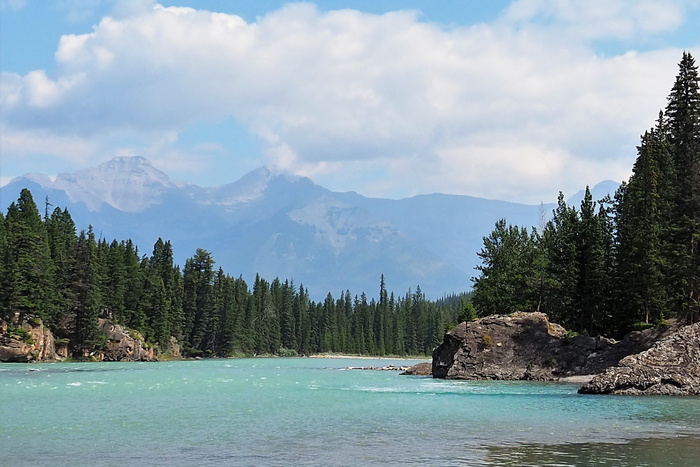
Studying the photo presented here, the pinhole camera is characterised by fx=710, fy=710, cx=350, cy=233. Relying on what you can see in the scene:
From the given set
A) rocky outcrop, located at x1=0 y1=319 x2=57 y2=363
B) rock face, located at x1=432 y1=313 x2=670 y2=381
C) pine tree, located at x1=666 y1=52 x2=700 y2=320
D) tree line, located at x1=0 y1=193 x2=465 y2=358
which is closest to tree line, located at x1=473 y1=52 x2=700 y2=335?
pine tree, located at x1=666 y1=52 x2=700 y2=320

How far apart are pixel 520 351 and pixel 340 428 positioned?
4509 centimetres

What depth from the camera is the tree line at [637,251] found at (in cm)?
6919

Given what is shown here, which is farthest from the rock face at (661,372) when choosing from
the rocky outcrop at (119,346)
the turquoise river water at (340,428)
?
the rocky outcrop at (119,346)

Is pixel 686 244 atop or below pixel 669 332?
atop

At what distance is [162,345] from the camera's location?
152 m

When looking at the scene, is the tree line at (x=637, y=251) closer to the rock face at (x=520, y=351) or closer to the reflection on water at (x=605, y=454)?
the rock face at (x=520, y=351)

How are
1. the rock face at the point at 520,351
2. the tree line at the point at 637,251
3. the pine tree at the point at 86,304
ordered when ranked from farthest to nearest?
the pine tree at the point at 86,304 → the rock face at the point at 520,351 → the tree line at the point at 637,251

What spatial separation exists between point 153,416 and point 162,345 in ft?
386

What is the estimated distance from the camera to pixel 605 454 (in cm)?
2620

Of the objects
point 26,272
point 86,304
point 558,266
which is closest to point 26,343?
point 26,272

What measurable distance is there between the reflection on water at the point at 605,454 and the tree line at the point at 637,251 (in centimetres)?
3996

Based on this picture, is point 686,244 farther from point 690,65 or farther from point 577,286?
point 690,65

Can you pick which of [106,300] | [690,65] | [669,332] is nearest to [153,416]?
[669,332]

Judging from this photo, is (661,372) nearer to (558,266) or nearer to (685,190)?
(685,190)
